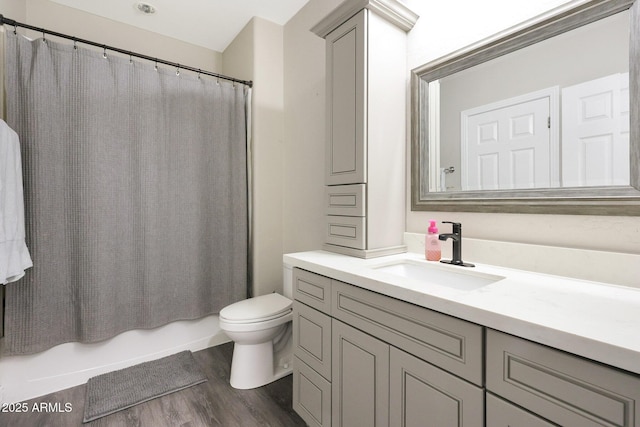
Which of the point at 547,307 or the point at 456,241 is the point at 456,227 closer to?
the point at 456,241

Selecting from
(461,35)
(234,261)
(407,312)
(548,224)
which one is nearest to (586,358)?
(407,312)

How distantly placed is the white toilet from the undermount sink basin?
0.84 meters

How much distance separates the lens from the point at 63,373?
177cm

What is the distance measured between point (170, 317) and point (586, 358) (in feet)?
7.50

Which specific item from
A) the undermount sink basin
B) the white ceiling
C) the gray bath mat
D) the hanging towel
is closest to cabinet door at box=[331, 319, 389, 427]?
the undermount sink basin

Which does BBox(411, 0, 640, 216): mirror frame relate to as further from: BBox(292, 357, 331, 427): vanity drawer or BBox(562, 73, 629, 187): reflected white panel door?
BBox(292, 357, 331, 427): vanity drawer

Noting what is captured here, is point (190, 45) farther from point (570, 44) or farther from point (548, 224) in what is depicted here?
point (548, 224)

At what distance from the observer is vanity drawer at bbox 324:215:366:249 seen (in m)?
1.43

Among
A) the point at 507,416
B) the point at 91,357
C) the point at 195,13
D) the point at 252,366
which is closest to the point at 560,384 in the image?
the point at 507,416

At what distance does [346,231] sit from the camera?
1511mm

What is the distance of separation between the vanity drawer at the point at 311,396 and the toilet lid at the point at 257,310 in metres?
0.38

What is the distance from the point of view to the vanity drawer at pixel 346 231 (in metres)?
1.43

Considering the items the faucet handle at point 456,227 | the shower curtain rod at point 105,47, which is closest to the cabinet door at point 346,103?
the faucet handle at point 456,227

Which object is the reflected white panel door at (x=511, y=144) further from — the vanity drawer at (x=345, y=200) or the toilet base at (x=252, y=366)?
the toilet base at (x=252, y=366)
